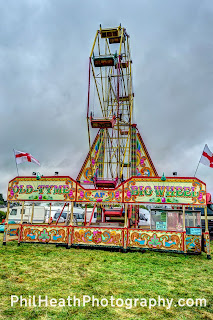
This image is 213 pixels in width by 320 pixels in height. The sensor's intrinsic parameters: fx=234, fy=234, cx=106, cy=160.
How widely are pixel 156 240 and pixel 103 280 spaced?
17.6 ft

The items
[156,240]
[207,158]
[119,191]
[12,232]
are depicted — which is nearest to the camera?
[156,240]

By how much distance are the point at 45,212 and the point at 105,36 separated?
19818 millimetres

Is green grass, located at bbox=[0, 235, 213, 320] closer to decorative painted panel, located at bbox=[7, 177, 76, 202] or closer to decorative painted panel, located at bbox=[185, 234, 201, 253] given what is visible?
decorative painted panel, located at bbox=[185, 234, 201, 253]

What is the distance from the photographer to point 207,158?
12484mm

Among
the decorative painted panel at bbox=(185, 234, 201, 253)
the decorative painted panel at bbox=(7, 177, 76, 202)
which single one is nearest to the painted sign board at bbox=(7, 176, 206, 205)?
the decorative painted panel at bbox=(7, 177, 76, 202)

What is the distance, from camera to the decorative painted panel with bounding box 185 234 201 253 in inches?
476

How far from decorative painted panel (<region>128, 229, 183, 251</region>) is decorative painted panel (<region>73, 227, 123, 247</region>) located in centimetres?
69

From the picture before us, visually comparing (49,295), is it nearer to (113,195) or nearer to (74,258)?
(74,258)

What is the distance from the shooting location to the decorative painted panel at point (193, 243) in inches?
476

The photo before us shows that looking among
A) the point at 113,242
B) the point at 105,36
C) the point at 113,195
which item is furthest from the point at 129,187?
the point at 105,36

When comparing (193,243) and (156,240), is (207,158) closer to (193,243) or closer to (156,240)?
(193,243)

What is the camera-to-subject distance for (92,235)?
12.8 m
